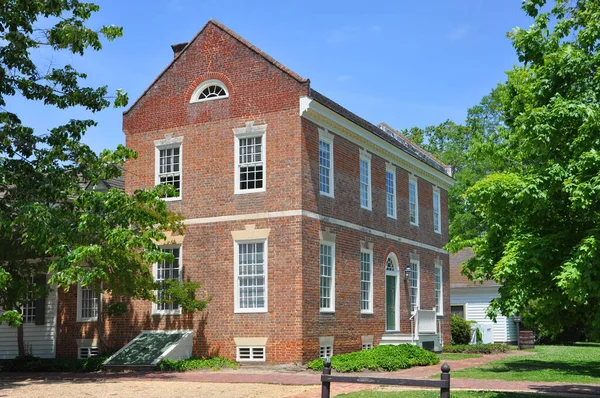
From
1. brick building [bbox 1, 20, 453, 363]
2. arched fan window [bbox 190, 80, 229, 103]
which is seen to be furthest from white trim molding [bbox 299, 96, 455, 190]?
arched fan window [bbox 190, 80, 229, 103]

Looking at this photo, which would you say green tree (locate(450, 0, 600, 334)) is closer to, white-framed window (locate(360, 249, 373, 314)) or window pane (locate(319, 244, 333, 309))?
window pane (locate(319, 244, 333, 309))

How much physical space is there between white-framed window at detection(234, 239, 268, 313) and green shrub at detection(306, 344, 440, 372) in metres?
2.53

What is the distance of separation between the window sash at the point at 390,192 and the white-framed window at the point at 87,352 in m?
11.3

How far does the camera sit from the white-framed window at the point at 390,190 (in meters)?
27.1

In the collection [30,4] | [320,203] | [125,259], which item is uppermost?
[30,4]

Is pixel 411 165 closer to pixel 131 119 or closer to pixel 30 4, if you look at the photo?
pixel 131 119

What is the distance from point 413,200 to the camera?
2967cm

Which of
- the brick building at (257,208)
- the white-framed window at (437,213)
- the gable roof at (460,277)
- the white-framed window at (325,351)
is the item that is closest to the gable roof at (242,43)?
the brick building at (257,208)

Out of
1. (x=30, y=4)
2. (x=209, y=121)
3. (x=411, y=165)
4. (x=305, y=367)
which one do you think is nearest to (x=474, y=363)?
(x=305, y=367)

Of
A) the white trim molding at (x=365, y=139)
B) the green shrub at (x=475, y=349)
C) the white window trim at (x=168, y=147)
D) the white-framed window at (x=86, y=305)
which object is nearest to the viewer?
the white trim molding at (x=365, y=139)

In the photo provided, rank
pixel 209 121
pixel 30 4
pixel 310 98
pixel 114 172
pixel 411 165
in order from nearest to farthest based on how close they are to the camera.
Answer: pixel 30 4, pixel 114 172, pixel 310 98, pixel 209 121, pixel 411 165

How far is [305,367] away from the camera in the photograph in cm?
2028

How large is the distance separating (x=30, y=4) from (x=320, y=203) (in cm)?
969

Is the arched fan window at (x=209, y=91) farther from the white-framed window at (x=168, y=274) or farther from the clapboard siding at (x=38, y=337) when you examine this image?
the clapboard siding at (x=38, y=337)
